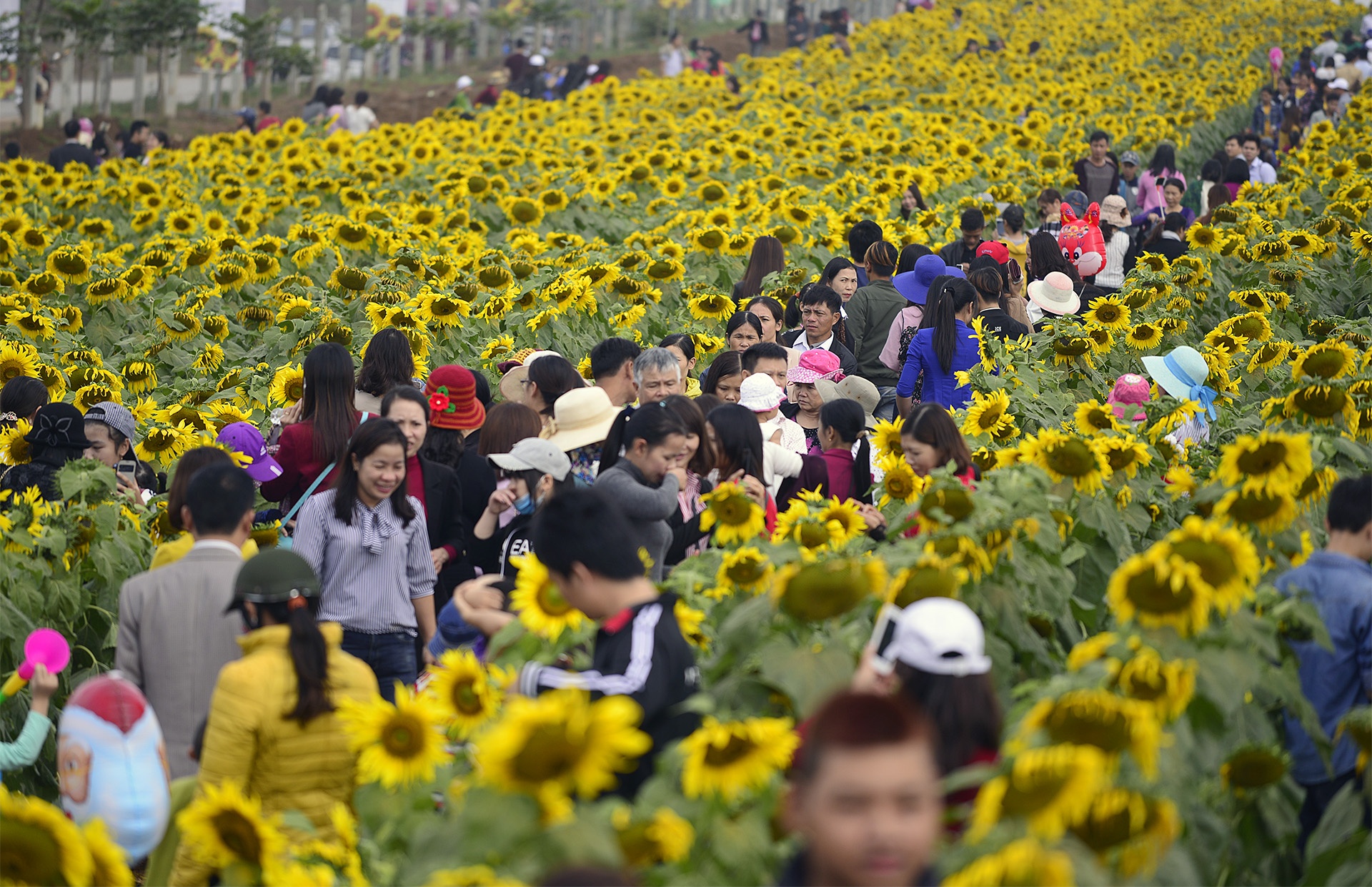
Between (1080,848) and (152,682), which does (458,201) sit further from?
(1080,848)

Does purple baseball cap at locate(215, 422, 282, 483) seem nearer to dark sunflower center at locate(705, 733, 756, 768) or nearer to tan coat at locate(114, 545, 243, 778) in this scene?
tan coat at locate(114, 545, 243, 778)

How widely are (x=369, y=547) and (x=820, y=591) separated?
7.41ft

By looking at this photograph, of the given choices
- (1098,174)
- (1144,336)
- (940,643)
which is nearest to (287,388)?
(1144,336)

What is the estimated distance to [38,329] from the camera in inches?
407

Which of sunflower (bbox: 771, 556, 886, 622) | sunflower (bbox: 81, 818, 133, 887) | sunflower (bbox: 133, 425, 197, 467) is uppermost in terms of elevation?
sunflower (bbox: 771, 556, 886, 622)

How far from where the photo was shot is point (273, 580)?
3.89 metres

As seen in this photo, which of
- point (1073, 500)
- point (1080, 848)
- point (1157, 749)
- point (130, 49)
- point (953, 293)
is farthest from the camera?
point (130, 49)

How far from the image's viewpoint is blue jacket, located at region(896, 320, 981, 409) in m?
8.51

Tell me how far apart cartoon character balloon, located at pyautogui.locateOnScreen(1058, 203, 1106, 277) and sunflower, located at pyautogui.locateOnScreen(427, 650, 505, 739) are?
382 inches

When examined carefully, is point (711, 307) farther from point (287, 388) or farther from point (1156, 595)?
point (1156, 595)

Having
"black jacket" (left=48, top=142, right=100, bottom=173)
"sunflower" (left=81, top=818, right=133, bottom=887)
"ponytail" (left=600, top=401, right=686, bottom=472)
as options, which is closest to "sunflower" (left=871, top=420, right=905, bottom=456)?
"ponytail" (left=600, top=401, right=686, bottom=472)

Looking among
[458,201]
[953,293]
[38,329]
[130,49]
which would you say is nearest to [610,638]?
[953,293]

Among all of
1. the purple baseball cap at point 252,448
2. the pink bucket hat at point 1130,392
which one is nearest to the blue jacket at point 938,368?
the pink bucket hat at point 1130,392

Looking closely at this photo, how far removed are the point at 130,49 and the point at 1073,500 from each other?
26.3 m
